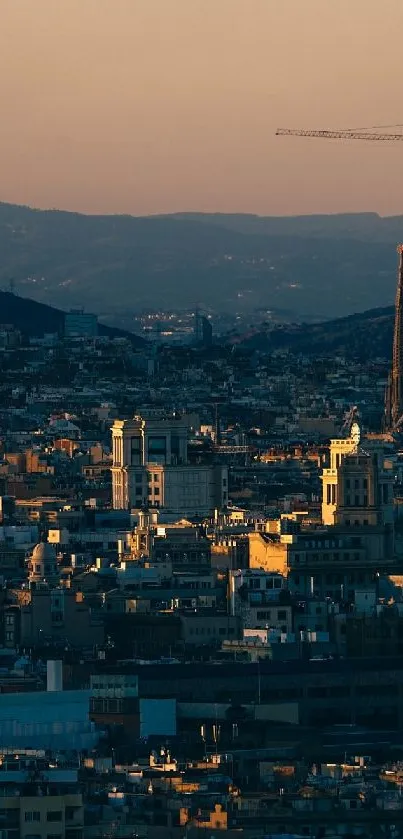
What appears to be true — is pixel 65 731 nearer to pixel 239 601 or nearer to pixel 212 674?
pixel 212 674

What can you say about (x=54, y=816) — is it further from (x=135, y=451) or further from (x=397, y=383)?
(x=397, y=383)

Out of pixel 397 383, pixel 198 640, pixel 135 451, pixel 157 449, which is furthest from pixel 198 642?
pixel 397 383

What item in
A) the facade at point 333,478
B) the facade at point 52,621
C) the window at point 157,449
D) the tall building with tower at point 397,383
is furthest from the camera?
the tall building with tower at point 397,383

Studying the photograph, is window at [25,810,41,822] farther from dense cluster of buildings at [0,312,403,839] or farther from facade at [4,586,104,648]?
facade at [4,586,104,648]

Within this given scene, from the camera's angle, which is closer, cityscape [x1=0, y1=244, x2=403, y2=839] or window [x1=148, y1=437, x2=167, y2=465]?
cityscape [x1=0, y1=244, x2=403, y2=839]

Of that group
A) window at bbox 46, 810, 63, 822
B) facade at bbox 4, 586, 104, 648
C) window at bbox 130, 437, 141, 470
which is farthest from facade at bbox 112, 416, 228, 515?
window at bbox 46, 810, 63, 822

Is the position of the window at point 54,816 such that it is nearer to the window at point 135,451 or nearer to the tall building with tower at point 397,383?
the window at point 135,451

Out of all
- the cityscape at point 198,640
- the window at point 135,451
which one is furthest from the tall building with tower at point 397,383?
the window at point 135,451
